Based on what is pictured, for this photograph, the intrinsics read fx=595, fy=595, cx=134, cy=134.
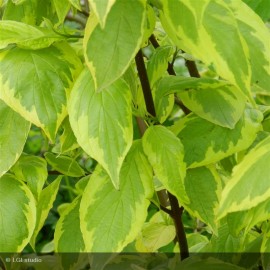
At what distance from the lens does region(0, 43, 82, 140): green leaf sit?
69 cm

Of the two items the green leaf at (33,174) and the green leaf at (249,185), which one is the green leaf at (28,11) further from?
the green leaf at (249,185)

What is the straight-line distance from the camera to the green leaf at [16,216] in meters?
0.79

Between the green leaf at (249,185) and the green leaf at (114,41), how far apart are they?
168 mm

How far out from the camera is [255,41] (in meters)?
0.65

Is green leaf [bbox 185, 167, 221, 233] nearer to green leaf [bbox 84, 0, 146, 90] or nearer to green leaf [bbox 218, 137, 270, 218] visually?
green leaf [bbox 218, 137, 270, 218]

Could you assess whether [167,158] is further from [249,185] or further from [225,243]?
[225,243]

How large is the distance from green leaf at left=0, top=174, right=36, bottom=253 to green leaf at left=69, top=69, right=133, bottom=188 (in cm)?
20

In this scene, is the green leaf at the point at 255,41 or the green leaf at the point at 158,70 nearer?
the green leaf at the point at 255,41

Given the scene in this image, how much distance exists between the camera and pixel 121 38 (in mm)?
606

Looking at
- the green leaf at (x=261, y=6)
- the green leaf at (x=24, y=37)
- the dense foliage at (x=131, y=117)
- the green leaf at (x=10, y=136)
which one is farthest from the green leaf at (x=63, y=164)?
the green leaf at (x=261, y=6)

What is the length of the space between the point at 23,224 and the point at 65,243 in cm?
11

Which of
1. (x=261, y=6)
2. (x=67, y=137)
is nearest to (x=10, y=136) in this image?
(x=67, y=137)

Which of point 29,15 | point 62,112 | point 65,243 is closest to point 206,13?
point 62,112

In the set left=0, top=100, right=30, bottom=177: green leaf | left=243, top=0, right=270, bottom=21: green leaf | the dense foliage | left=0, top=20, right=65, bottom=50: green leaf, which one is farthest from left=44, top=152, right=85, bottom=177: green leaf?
left=243, top=0, right=270, bottom=21: green leaf
